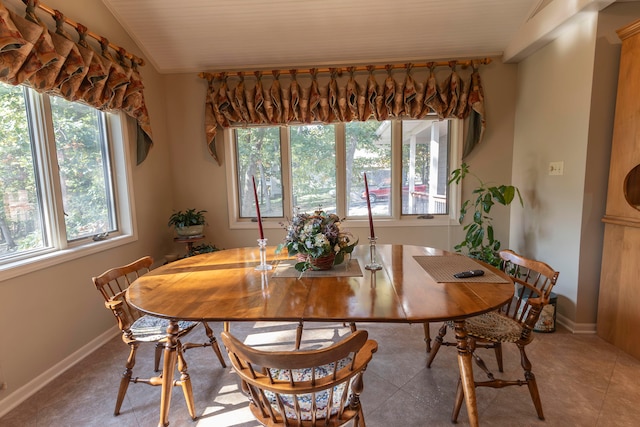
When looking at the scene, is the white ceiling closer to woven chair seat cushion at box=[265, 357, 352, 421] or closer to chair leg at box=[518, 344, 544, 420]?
chair leg at box=[518, 344, 544, 420]

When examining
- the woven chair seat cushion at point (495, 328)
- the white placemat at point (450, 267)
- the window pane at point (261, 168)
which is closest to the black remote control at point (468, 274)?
the white placemat at point (450, 267)

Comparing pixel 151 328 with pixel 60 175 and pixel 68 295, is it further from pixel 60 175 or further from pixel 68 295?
pixel 60 175

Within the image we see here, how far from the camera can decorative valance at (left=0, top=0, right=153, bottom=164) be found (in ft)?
5.43

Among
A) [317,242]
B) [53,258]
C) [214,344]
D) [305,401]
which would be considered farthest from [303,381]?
[53,258]

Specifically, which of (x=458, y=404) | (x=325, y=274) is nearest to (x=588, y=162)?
(x=458, y=404)

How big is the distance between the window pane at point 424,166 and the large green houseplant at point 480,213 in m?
0.20

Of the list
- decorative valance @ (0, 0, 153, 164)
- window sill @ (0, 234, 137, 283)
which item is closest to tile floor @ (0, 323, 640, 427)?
window sill @ (0, 234, 137, 283)

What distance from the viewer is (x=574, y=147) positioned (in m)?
2.35

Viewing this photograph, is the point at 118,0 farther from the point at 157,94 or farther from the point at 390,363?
the point at 390,363

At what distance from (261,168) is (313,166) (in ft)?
1.89

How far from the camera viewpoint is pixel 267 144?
3.40 m

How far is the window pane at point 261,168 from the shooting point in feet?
11.2

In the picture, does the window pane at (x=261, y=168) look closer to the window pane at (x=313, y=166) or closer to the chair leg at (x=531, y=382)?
the window pane at (x=313, y=166)

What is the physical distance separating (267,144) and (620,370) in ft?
11.0
